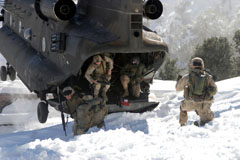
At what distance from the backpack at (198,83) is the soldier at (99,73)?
1.99 m

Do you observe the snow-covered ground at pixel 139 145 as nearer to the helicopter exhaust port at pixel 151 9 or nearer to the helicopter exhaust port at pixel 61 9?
the helicopter exhaust port at pixel 61 9

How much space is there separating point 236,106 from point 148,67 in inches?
96.3

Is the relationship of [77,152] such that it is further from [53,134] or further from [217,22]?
[217,22]

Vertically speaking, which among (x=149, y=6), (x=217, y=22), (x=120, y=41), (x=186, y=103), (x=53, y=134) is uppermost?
(x=149, y=6)

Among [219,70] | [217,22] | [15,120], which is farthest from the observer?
[217,22]

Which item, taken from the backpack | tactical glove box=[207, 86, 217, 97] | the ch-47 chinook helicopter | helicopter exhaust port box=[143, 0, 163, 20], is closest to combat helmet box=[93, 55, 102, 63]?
the ch-47 chinook helicopter

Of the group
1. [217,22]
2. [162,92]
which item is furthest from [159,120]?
[217,22]

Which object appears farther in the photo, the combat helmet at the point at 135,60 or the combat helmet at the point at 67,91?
the combat helmet at the point at 135,60

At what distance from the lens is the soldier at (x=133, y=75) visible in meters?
8.97

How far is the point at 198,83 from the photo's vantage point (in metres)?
7.20

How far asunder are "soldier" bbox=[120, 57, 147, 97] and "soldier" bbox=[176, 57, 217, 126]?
1.80 metres

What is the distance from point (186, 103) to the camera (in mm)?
7441

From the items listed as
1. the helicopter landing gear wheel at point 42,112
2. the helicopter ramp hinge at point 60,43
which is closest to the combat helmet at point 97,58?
the helicopter ramp hinge at point 60,43

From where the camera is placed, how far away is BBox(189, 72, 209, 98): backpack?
7.20m
